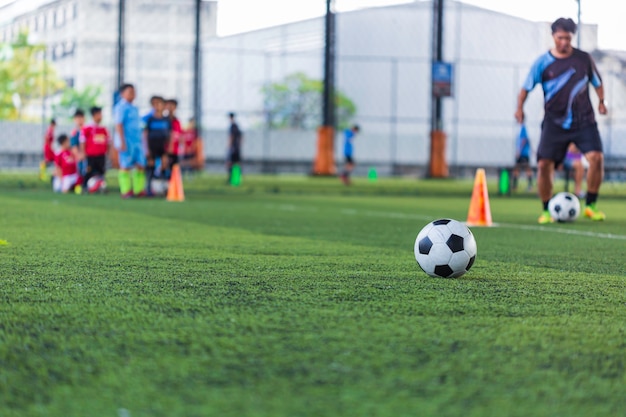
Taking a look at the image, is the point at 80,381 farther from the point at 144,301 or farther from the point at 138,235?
the point at 138,235

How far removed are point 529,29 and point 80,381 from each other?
4122cm

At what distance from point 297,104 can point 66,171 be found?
97.1 ft

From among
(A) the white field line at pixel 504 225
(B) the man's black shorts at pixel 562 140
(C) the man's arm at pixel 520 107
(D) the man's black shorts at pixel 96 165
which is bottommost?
(A) the white field line at pixel 504 225

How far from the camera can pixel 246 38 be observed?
138 ft

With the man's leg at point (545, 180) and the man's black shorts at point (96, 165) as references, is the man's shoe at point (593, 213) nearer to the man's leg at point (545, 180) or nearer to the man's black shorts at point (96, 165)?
the man's leg at point (545, 180)

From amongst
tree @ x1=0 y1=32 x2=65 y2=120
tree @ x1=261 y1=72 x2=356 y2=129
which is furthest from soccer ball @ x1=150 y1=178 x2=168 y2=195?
tree @ x1=0 y1=32 x2=65 y2=120

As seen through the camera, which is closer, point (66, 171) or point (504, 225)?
point (504, 225)

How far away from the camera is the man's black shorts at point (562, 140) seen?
9141mm

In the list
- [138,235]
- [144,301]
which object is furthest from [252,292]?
[138,235]

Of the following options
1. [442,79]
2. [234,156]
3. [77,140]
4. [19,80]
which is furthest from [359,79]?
[77,140]

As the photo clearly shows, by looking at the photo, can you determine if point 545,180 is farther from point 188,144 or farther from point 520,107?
point 188,144

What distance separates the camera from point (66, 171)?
17359 mm

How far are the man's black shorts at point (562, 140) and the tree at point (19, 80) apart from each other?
43.6 m

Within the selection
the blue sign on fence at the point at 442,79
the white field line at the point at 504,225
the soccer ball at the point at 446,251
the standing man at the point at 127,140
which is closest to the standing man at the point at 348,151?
the blue sign on fence at the point at 442,79
